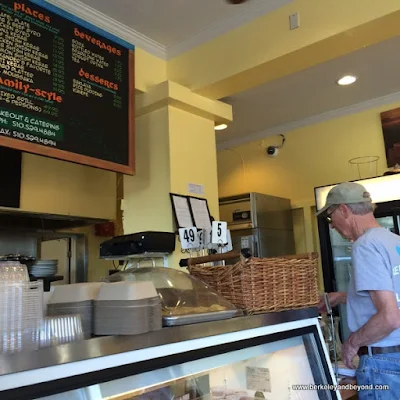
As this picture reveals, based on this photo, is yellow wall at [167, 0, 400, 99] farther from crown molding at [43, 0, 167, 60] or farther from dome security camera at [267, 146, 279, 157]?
dome security camera at [267, 146, 279, 157]

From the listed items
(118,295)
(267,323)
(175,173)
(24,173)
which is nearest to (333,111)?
(175,173)

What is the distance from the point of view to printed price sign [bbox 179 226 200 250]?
177 cm

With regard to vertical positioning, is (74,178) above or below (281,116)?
below

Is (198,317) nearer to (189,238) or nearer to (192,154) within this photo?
(189,238)

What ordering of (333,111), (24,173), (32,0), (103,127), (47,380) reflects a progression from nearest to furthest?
(47,380) → (32,0) → (103,127) → (24,173) → (333,111)

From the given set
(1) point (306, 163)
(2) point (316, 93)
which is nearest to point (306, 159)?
(1) point (306, 163)

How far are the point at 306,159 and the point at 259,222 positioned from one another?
0.95 metres

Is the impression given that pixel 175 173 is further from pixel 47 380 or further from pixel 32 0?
pixel 47 380

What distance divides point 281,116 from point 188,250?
3.33 metres

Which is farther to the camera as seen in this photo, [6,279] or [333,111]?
[333,111]

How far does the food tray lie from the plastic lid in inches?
0.6

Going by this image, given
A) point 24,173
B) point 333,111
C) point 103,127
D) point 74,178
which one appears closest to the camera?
point 103,127

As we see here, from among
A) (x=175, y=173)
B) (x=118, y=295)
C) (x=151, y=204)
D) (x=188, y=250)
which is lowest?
(x=118, y=295)

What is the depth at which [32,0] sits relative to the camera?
242 cm
